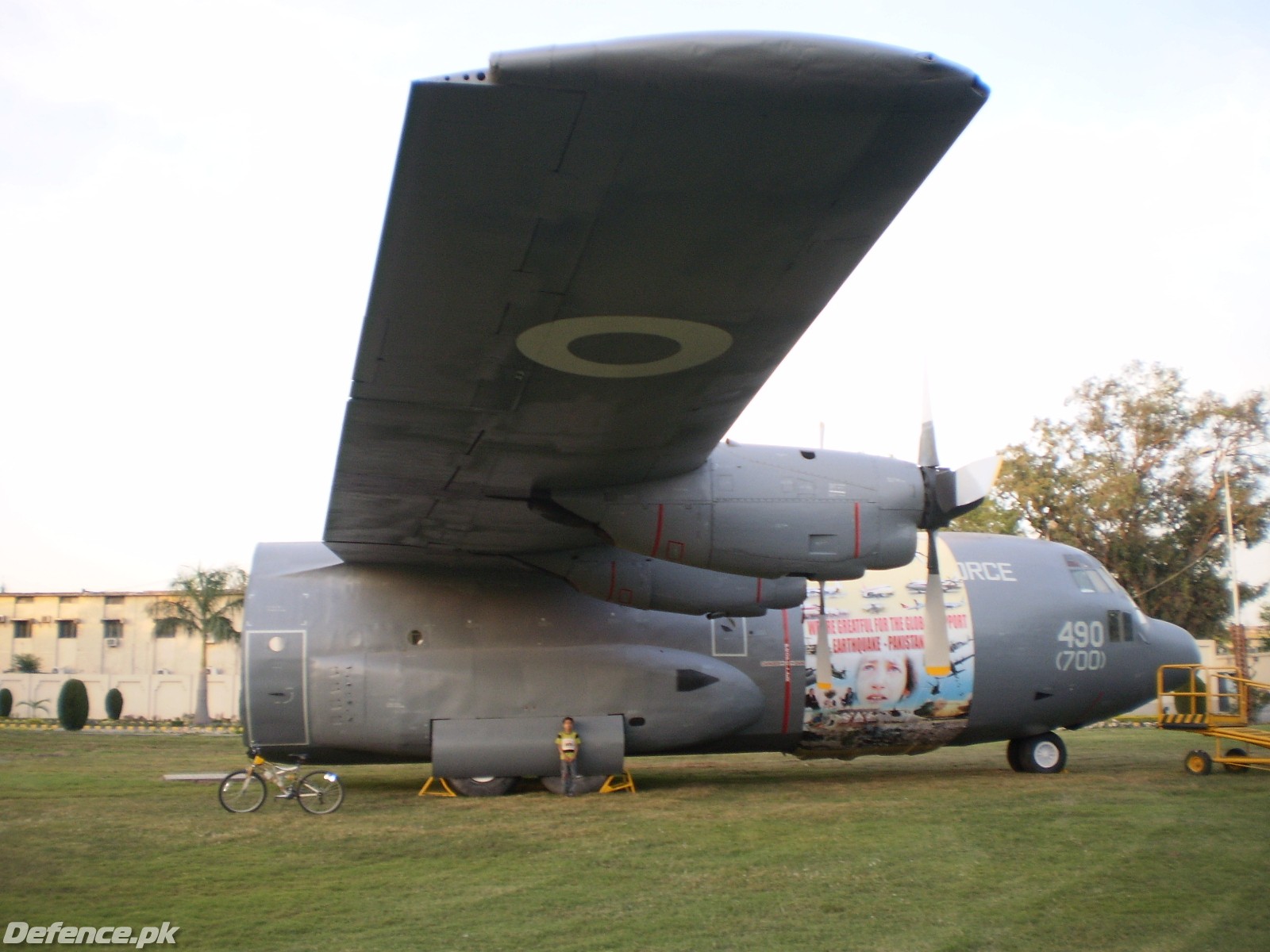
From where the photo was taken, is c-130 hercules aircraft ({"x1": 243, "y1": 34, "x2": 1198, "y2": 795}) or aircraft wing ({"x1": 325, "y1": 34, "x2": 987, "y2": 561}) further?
c-130 hercules aircraft ({"x1": 243, "y1": 34, "x2": 1198, "y2": 795})

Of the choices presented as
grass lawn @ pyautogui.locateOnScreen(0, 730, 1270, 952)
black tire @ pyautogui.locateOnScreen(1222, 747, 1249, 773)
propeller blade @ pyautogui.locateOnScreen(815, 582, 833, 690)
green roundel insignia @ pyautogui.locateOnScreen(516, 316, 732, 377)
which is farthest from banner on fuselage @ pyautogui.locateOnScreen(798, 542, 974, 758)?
green roundel insignia @ pyautogui.locateOnScreen(516, 316, 732, 377)

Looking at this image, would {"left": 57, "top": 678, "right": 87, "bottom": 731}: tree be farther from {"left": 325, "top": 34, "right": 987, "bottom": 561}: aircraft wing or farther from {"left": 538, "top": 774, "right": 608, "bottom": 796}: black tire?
{"left": 325, "top": 34, "right": 987, "bottom": 561}: aircraft wing

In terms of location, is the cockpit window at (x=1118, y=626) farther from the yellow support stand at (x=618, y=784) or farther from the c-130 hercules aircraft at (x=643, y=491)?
the yellow support stand at (x=618, y=784)

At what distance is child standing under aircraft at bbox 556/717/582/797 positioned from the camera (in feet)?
43.1

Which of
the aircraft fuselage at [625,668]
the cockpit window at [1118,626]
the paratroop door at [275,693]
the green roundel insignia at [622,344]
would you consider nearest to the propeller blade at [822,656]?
the aircraft fuselage at [625,668]

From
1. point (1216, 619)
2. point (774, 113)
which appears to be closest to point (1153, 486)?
point (1216, 619)

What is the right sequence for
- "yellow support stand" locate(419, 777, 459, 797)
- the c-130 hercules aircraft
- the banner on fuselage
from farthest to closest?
the banner on fuselage, "yellow support stand" locate(419, 777, 459, 797), the c-130 hercules aircraft

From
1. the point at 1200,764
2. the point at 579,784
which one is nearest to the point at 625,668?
the point at 579,784

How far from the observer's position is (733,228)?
5547mm

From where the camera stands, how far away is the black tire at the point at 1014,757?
15.6 meters

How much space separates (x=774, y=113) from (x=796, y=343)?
2813 mm

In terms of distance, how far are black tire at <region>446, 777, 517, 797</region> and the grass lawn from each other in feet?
0.87

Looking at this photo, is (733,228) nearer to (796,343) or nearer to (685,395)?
(796,343)

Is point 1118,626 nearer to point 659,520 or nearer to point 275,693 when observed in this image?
point 659,520
